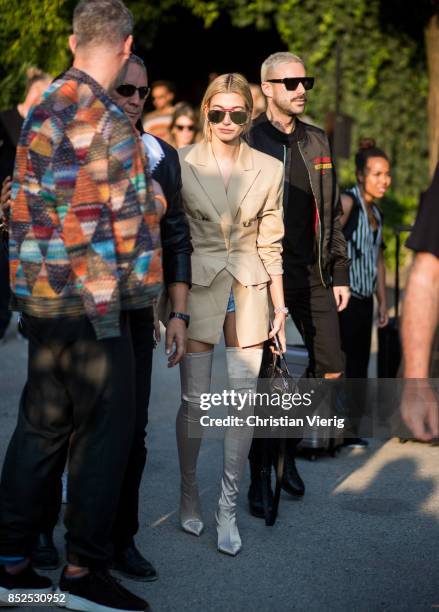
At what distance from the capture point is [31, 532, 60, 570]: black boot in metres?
4.30

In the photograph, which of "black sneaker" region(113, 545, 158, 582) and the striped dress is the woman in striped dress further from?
"black sneaker" region(113, 545, 158, 582)

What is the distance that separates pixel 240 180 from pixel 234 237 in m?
0.25

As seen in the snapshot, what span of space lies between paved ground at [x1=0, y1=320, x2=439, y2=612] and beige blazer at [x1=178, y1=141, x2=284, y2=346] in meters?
0.90

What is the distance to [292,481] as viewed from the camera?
545cm

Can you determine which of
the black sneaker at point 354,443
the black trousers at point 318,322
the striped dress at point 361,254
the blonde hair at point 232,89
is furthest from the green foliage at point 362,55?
the blonde hair at point 232,89

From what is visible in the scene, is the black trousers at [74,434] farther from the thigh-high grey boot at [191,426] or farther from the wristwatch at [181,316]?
the thigh-high grey boot at [191,426]

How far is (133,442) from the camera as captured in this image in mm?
4238

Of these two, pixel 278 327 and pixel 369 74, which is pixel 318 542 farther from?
pixel 369 74

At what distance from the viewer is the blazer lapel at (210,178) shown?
187 inches

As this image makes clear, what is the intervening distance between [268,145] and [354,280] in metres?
1.29

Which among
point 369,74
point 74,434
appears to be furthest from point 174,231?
point 369,74

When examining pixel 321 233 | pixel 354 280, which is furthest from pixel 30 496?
pixel 354 280

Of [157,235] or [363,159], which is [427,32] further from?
[157,235]

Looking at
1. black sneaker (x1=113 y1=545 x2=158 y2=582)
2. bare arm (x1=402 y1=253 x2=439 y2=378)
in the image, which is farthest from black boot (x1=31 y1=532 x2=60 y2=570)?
bare arm (x1=402 y1=253 x2=439 y2=378)
